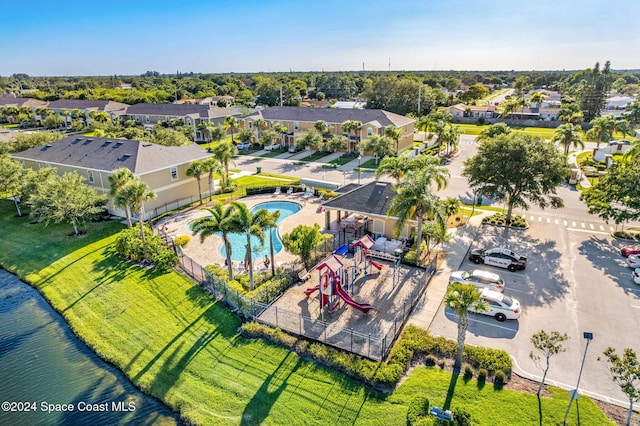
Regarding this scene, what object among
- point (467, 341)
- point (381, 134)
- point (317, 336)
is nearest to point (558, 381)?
point (467, 341)

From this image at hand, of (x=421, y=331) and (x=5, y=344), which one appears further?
(x=5, y=344)

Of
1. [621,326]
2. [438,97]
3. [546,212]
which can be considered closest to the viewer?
[621,326]

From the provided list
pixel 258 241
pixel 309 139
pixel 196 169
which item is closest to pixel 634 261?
pixel 258 241

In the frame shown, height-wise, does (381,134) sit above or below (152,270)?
above

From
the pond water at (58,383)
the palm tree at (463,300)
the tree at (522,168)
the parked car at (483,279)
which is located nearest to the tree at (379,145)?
the tree at (522,168)

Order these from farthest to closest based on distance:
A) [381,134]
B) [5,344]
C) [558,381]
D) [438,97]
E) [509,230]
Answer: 1. [438,97]
2. [381,134]
3. [509,230]
4. [5,344]
5. [558,381]

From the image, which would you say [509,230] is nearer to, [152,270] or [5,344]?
[152,270]

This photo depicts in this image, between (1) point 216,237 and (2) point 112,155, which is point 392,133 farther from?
(2) point 112,155
